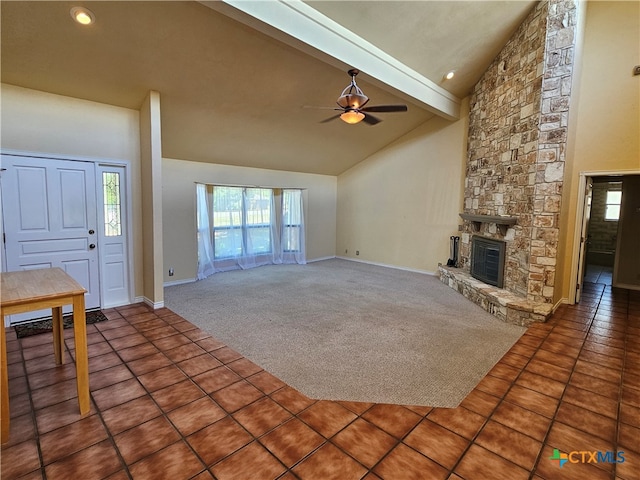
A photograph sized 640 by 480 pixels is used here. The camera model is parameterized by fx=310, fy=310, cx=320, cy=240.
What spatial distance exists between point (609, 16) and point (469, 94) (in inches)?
79.0

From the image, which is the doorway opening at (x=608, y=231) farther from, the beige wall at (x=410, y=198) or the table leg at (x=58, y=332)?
the table leg at (x=58, y=332)

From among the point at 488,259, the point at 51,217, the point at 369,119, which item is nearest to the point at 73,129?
the point at 51,217

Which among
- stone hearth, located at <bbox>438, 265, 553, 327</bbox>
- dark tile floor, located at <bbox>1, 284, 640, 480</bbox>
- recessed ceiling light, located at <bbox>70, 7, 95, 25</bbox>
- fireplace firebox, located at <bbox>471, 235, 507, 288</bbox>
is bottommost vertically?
dark tile floor, located at <bbox>1, 284, 640, 480</bbox>

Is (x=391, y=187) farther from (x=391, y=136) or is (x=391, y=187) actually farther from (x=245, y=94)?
(x=245, y=94)

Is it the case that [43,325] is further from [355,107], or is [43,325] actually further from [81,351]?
[355,107]

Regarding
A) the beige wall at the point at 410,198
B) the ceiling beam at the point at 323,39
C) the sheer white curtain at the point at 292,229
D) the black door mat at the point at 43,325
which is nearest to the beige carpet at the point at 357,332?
the black door mat at the point at 43,325

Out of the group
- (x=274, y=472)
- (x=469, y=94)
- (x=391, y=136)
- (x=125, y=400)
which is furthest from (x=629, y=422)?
(x=391, y=136)

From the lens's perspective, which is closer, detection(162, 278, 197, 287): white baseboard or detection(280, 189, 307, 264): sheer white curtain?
detection(162, 278, 197, 287): white baseboard

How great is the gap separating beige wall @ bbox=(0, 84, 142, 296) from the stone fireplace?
525 centimetres

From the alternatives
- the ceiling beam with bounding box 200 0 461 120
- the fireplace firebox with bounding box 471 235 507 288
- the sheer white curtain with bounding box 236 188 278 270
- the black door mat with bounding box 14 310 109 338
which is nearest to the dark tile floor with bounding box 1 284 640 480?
the black door mat with bounding box 14 310 109 338

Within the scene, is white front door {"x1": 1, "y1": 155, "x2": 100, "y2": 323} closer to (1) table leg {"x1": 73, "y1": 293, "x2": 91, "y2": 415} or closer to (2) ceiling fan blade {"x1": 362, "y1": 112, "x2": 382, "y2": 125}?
(1) table leg {"x1": 73, "y1": 293, "x2": 91, "y2": 415}

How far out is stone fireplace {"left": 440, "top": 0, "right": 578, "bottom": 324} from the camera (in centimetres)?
387

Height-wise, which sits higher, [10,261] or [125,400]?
[10,261]

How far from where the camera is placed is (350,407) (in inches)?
87.2
